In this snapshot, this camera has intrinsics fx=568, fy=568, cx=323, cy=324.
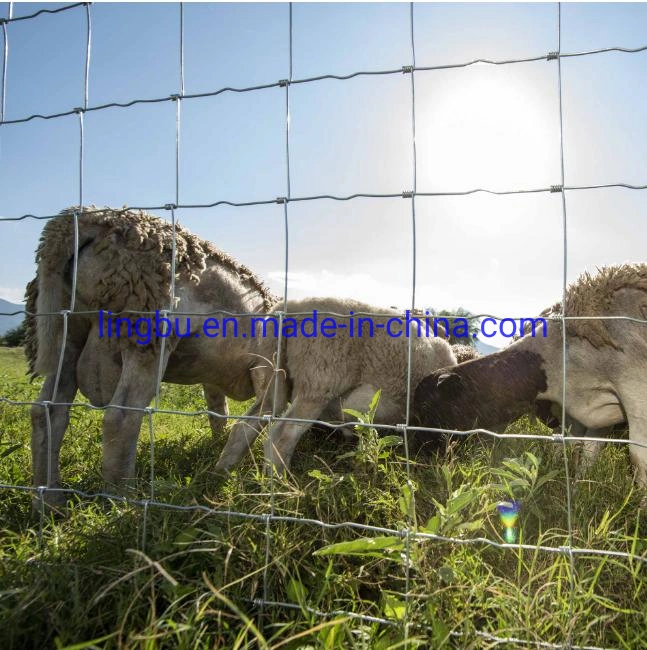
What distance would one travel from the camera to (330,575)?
68.9 inches

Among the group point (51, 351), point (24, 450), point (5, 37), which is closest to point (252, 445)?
point (51, 351)

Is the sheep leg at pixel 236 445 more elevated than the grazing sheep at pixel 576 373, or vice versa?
the grazing sheep at pixel 576 373

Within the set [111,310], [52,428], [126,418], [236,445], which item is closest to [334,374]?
[236,445]

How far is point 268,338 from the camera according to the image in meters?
3.66

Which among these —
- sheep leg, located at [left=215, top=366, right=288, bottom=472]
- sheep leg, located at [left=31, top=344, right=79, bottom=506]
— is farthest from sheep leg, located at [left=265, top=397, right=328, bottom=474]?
sheep leg, located at [left=31, top=344, right=79, bottom=506]

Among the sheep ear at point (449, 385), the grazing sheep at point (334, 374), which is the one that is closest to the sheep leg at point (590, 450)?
the sheep ear at point (449, 385)

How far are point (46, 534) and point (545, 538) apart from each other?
1.94 m

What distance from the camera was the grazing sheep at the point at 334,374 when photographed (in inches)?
131

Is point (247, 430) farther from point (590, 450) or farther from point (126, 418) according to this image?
point (590, 450)

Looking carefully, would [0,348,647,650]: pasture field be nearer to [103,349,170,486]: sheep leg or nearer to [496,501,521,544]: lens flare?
[496,501,521,544]: lens flare

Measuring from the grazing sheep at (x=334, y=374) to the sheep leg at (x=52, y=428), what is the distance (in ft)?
2.92

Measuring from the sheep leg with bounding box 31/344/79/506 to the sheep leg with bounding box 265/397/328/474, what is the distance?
3.83 ft

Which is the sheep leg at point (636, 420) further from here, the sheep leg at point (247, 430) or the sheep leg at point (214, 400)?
the sheep leg at point (214, 400)

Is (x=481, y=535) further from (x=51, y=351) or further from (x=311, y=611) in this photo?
(x=51, y=351)
